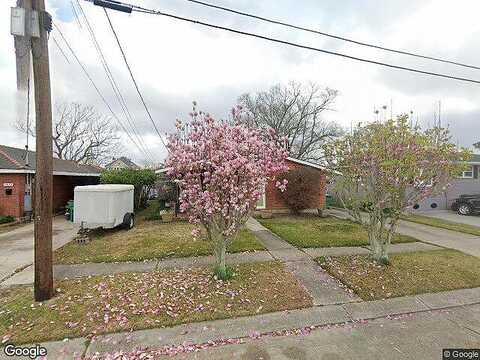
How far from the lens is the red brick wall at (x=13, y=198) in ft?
39.2

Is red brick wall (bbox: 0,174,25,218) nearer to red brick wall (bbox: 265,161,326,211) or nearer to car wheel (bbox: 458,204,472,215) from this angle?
red brick wall (bbox: 265,161,326,211)

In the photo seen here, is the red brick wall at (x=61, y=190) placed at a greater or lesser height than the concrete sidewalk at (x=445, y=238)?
greater

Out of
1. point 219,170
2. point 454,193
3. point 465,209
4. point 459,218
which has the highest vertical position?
point 219,170

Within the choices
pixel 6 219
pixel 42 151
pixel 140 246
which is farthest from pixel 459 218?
pixel 6 219

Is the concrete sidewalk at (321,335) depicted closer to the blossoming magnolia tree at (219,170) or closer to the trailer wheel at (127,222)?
the blossoming magnolia tree at (219,170)

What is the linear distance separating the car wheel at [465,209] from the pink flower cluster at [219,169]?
17139mm

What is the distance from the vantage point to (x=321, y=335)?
11.3 ft

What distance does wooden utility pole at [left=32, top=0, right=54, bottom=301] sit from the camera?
4027 mm

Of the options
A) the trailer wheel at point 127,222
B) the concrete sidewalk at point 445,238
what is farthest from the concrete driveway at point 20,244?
the concrete sidewalk at point 445,238

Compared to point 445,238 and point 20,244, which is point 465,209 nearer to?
point 445,238

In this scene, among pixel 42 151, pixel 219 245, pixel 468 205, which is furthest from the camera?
pixel 468 205

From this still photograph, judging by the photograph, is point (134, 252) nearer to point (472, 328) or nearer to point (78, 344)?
point (78, 344)

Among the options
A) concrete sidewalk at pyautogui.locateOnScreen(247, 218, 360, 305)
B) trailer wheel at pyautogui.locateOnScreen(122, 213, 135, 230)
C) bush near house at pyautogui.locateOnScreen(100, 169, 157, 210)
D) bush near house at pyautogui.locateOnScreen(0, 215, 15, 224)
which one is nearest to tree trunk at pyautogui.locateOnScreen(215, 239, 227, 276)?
concrete sidewalk at pyautogui.locateOnScreen(247, 218, 360, 305)

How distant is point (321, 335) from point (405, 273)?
9.97 feet
